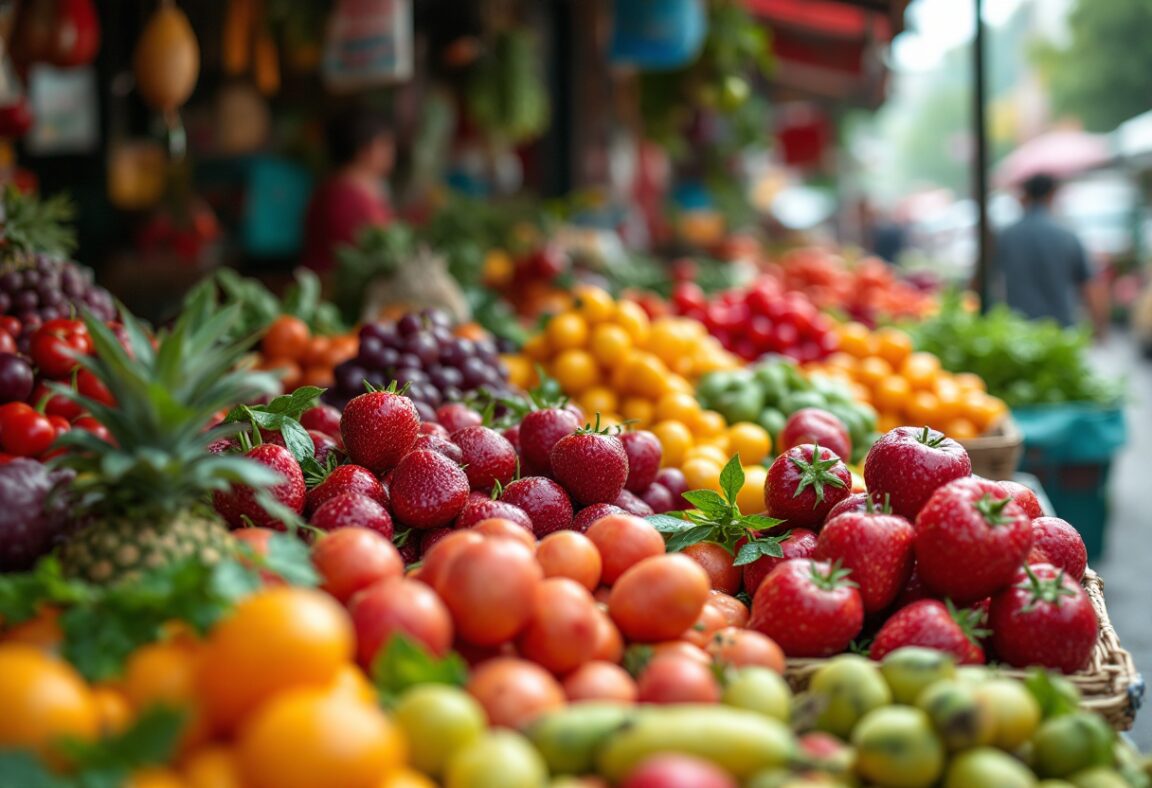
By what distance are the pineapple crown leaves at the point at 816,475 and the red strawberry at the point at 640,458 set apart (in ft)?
1.62

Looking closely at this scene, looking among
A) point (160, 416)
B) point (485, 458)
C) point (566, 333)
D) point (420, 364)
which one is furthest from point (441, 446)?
point (566, 333)

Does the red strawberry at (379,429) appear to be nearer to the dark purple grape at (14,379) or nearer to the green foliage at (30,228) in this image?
the dark purple grape at (14,379)

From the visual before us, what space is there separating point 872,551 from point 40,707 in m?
1.51

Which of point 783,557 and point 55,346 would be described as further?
point 55,346

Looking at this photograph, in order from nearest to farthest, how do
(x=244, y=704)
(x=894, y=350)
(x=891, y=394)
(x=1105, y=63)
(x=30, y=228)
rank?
(x=244, y=704) < (x=30, y=228) < (x=891, y=394) < (x=894, y=350) < (x=1105, y=63)

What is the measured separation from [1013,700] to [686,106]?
7.09 metres

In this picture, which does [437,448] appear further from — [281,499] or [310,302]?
[310,302]

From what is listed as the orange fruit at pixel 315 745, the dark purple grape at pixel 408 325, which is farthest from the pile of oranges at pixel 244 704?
the dark purple grape at pixel 408 325

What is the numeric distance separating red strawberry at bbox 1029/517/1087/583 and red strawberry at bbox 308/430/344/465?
5.54 ft

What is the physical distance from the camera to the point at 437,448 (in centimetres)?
248

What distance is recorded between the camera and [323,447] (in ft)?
8.34

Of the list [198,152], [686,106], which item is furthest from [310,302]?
[198,152]

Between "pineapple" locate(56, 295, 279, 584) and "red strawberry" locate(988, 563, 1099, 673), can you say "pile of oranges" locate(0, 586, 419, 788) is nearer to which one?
"pineapple" locate(56, 295, 279, 584)

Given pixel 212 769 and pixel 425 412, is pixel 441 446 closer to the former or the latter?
pixel 425 412
